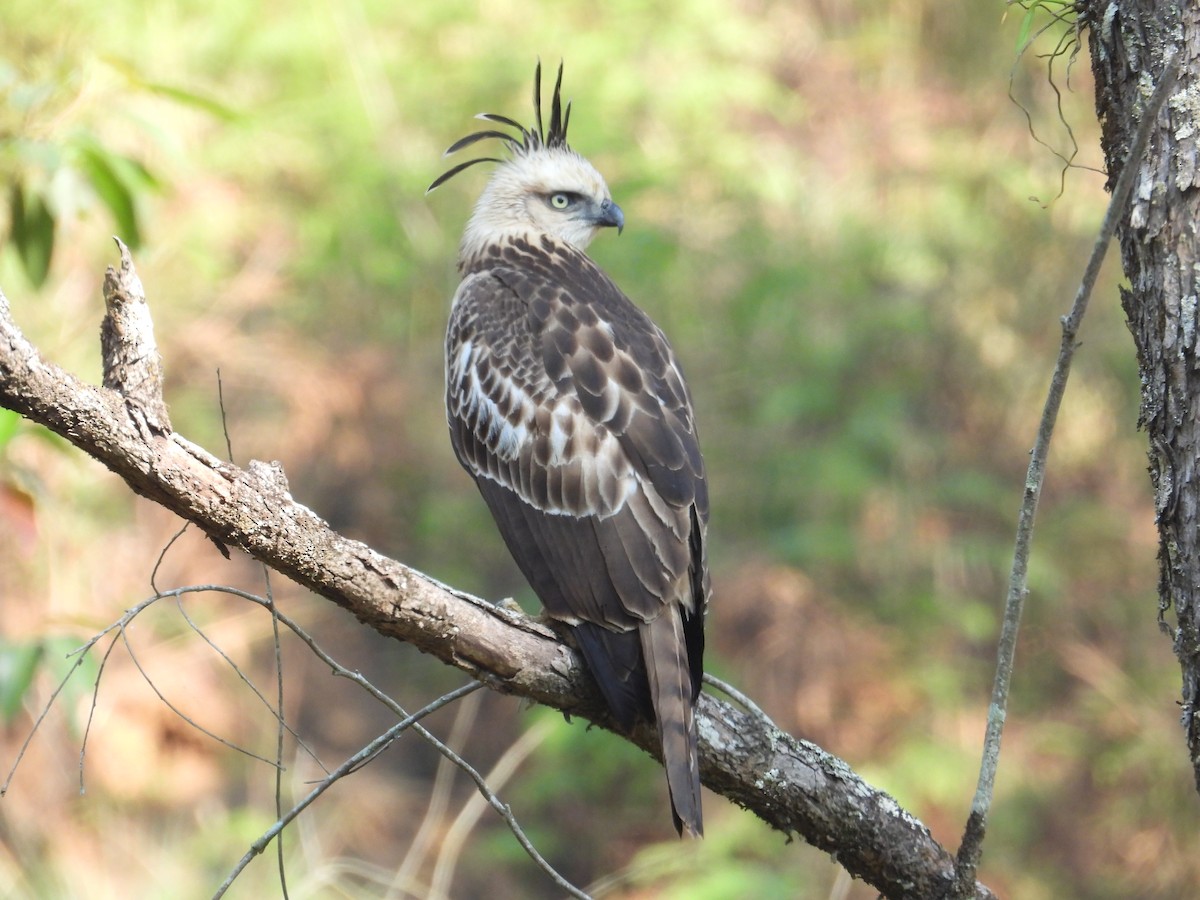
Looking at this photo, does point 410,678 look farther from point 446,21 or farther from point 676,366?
point 676,366

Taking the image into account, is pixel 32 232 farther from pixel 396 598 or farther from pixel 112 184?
pixel 396 598

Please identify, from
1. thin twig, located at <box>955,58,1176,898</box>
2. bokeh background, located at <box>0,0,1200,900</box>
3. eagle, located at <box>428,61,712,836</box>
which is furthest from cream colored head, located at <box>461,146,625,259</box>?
thin twig, located at <box>955,58,1176,898</box>

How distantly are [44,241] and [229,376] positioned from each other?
15.7ft

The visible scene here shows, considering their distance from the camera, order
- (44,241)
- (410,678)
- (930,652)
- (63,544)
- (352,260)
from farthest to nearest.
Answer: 1. (410,678)
2. (352,260)
3. (930,652)
4. (63,544)
5. (44,241)

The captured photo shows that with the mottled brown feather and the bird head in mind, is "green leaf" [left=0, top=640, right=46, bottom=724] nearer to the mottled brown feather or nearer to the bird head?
the mottled brown feather

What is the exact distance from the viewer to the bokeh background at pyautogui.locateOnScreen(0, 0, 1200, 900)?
720cm

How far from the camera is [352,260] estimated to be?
349 inches

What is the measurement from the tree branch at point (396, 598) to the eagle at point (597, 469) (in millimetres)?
139

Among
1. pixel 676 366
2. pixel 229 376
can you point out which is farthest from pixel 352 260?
pixel 676 366

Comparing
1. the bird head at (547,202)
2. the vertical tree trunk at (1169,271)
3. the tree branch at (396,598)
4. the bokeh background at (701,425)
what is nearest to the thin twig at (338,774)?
the tree branch at (396,598)

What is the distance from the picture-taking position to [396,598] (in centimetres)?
257

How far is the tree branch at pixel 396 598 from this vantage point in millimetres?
2191

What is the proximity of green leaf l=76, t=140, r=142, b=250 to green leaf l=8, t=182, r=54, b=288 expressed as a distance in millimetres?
198

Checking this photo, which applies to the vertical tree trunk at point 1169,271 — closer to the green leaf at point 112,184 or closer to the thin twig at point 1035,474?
the thin twig at point 1035,474
